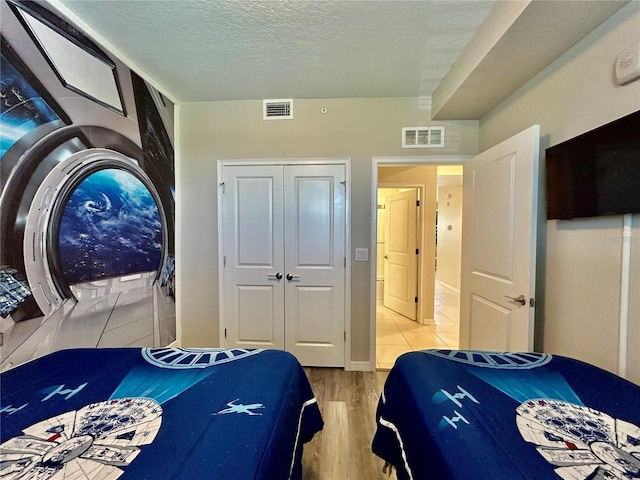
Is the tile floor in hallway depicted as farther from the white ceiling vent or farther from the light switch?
the white ceiling vent

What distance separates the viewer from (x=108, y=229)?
183 cm

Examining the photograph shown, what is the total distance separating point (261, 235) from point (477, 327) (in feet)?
6.98

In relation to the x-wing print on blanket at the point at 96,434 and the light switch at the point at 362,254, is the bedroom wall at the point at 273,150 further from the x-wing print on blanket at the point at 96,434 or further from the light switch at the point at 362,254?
the x-wing print on blanket at the point at 96,434

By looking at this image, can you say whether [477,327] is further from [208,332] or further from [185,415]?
[208,332]

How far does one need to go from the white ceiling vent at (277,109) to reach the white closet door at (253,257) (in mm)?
493

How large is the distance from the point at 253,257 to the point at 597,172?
255cm

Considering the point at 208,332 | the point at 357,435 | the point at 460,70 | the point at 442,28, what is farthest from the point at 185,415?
the point at 460,70

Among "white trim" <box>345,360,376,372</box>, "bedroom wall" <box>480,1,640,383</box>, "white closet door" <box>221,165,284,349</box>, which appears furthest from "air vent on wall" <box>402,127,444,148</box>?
"white trim" <box>345,360,376,372</box>

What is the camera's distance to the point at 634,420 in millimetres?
851

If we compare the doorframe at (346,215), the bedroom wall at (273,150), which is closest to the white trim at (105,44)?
the bedroom wall at (273,150)

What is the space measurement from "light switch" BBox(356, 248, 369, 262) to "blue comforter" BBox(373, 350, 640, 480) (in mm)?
1403

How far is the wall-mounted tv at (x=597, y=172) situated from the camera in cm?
119

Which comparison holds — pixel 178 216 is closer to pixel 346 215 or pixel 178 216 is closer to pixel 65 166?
pixel 65 166

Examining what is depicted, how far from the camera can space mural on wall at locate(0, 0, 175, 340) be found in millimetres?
1309
